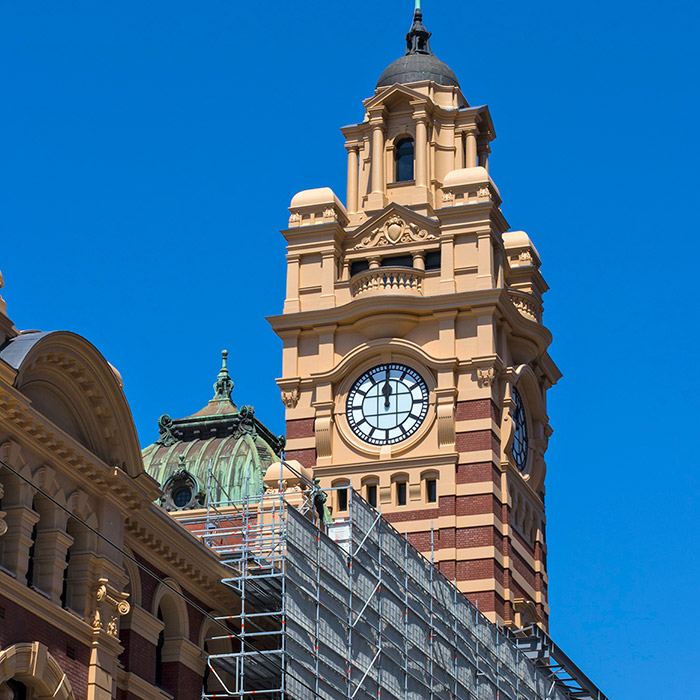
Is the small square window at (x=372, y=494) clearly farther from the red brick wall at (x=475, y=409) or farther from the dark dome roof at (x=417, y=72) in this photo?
the dark dome roof at (x=417, y=72)

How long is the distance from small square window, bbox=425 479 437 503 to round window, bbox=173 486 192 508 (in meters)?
9.92

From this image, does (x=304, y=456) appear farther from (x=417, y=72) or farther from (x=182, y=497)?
(x=417, y=72)

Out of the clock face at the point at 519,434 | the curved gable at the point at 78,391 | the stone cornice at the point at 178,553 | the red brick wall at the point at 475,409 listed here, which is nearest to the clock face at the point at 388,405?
the red brick wall at the point at 475,409

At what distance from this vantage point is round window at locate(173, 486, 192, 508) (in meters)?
67.6

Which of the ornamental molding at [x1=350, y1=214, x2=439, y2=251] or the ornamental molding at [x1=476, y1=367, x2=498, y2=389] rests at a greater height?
the ornamental molding at [x1=350, y1=214, x2=439, y2=251]

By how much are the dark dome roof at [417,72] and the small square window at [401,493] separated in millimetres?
19561

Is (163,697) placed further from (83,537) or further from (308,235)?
(308,235)

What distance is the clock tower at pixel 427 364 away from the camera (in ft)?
236

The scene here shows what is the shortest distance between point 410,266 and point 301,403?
716 centimetres

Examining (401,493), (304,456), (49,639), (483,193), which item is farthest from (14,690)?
(483,193)

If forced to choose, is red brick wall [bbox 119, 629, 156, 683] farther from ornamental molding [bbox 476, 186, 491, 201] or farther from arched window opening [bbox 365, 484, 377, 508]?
ornamental molding [bbox 476, 186, 491, 201]

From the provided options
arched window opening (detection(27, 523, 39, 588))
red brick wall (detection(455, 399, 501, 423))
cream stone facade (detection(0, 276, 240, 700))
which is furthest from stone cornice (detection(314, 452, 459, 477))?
arched window opening (detection(27, 523, 39, 588))

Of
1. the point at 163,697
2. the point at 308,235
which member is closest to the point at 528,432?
the point at 308,235

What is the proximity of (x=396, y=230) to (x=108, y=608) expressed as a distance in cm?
3570
